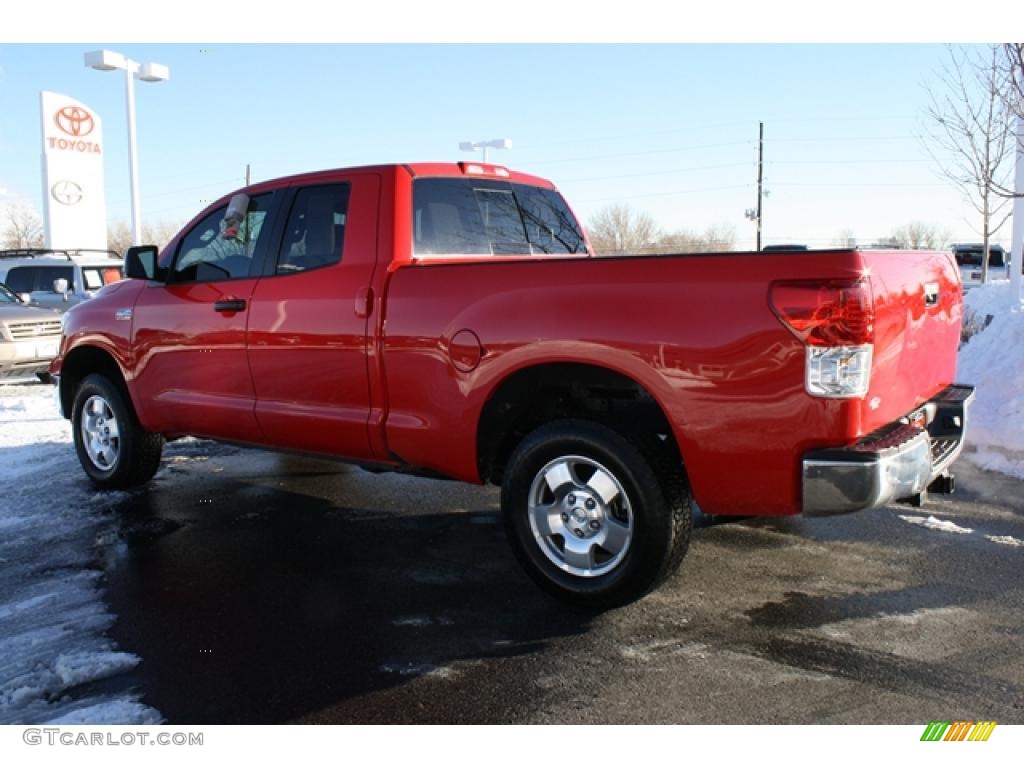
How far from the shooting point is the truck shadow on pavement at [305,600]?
10.9 feet

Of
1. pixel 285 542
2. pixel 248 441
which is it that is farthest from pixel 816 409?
pixel 248 441

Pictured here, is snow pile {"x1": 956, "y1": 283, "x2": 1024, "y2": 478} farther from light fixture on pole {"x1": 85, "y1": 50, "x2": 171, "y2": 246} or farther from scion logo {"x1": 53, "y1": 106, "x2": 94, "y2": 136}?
scion logo {"x1": 53, "y1": 106, "x2": 94, "y2": 136}

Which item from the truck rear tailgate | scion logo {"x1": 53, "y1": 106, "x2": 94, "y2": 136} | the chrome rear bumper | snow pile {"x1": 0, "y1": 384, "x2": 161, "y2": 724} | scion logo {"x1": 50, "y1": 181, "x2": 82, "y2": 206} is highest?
scion logo {"x1": 53, "y1": 106, "x2": 94, "y2": 136}

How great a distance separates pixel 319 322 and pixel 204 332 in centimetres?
113

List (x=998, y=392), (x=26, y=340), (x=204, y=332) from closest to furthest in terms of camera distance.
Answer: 1. (x=204, y=332)
2. (x=998, y=392)
3. (x=26, y=340)

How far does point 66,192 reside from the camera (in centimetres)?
3691

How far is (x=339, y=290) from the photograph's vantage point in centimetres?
475

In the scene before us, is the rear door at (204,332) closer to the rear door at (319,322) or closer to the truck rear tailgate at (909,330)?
the rear door at (319,322)

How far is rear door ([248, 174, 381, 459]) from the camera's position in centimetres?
471

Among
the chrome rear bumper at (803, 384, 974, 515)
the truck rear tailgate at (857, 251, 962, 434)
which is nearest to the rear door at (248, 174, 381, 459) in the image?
the chrome rear bumper at (803, 384, 974, 515)

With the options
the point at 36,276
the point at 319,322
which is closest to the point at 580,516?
the point at 319,322

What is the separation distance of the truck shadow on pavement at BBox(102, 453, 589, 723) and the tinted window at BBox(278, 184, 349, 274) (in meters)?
1.61

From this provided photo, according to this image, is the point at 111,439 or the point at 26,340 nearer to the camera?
the point at 111,439
